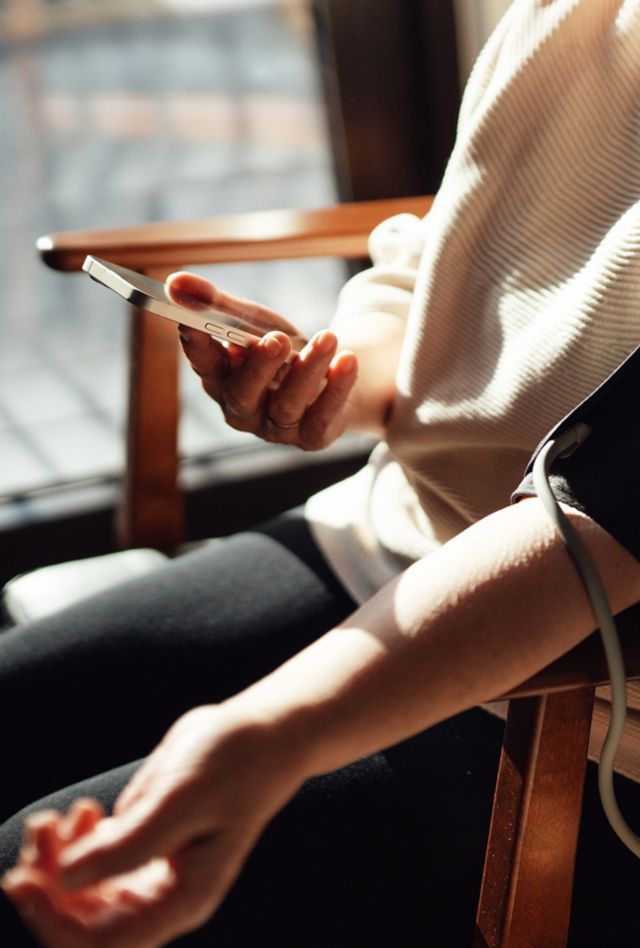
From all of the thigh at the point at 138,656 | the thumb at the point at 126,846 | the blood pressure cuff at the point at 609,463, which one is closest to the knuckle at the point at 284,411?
the thigh at the point at 138,656

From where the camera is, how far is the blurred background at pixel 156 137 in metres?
1.37

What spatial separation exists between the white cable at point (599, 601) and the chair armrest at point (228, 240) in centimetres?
50

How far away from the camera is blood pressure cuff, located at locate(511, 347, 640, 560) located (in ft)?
1.59

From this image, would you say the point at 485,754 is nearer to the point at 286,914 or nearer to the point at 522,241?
the point at 286,914

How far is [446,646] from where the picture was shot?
1.53 ft

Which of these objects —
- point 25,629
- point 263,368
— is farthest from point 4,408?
point 263,368

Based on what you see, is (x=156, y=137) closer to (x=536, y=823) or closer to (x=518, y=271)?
(x=518, y=271)

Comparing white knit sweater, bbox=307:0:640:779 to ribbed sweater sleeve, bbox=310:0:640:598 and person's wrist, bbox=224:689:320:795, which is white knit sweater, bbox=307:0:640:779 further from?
person's wrist, bbox=224:689:320:795

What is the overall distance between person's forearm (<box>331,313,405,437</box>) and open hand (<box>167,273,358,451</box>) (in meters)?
0.02

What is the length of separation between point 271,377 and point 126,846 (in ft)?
1.17

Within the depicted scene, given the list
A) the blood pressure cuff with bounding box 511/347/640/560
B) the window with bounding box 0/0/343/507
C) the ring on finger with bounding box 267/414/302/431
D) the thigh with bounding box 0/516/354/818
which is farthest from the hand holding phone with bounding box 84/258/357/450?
the window with bounding box 0/0/343/507

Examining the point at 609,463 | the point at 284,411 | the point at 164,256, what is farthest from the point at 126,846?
the point at 164,256

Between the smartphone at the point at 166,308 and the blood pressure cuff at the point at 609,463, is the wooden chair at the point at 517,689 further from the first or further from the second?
the smartphone at the point at 166,308

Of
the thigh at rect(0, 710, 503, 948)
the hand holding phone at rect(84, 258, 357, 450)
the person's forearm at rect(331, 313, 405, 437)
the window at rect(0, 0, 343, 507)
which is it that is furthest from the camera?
the window at rect(0, 0, 343, 507)
